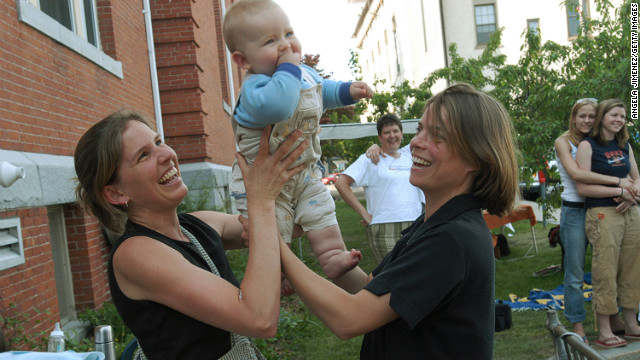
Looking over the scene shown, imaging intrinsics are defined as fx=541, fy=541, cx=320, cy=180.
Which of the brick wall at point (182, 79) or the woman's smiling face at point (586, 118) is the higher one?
the brick wall at point (182, 79)

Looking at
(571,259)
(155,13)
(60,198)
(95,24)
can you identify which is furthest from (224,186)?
(571,259)

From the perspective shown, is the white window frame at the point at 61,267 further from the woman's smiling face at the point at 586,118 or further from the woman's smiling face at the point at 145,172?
the woman's smiling face at the point at 586,118

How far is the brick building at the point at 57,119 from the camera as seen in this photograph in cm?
409

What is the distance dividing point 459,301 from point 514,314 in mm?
5358

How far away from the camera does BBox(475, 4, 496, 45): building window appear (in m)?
24.4

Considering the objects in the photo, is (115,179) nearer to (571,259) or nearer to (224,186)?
(571,259)

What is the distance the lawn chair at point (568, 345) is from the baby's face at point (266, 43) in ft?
5.22

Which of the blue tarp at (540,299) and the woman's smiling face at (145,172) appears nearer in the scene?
the woman's smiling face at (145,172)

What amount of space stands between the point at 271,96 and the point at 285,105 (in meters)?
0.06

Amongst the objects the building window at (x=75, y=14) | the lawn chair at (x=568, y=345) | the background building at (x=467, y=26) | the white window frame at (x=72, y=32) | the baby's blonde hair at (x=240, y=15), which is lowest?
the lawn chair at (x=568, y=345)

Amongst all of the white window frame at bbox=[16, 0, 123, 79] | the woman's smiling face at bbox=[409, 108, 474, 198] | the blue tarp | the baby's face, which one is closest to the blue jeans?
the blue tarp

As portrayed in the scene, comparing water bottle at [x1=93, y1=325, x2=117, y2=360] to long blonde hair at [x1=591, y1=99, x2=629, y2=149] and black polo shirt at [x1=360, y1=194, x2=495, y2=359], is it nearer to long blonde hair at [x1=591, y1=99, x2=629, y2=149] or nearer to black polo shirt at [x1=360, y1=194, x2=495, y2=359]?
black polo shirt at [x1=360, y1=194, x2=495, y2=359]

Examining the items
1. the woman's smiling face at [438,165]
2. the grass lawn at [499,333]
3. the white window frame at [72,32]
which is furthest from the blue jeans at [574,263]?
the white window frame at [72,32]

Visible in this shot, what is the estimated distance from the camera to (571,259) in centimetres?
546
